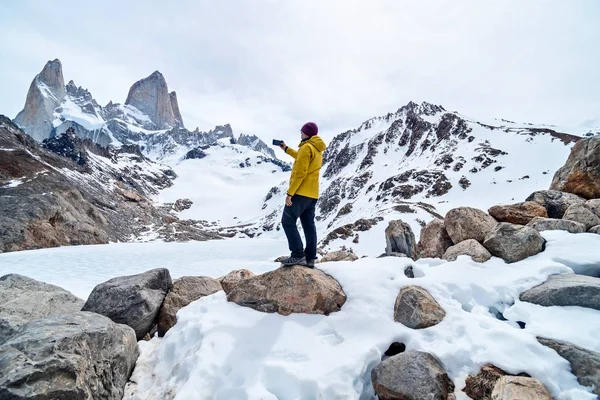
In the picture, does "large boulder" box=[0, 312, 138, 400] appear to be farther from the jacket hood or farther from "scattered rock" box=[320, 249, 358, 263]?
A: "scattered rock" box=[320, 249, 358, 263]

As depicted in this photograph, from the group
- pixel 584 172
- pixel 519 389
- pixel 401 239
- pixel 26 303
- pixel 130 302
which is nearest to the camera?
pixel 519 389

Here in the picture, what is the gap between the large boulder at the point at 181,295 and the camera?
24.2 ft

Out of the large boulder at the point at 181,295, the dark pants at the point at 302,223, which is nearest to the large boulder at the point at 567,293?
the dark pants at the point at 302,223

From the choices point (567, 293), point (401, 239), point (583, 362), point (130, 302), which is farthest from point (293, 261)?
point (401, 239)

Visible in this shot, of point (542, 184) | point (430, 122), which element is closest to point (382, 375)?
point (542, 184)

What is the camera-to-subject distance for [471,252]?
8242 millimetres

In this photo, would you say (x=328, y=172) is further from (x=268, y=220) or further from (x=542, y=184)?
(x=542, y=184)

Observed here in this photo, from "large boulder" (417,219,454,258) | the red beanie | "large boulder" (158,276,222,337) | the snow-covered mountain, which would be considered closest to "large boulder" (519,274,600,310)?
"large boulder" (417,219,454,258)

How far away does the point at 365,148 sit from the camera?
406 feet

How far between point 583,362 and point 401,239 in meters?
13.5

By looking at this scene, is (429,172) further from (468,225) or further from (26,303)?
(26,303)

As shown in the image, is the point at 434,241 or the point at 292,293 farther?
the point at 434,241

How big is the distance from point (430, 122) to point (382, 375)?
4438 inches

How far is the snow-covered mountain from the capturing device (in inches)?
2071
